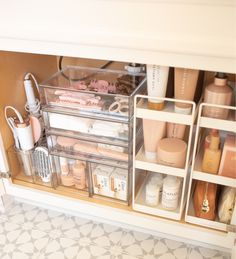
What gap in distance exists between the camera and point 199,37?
0.63 m

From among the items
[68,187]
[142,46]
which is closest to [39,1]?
[142,46]

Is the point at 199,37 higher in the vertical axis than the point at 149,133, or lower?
higher

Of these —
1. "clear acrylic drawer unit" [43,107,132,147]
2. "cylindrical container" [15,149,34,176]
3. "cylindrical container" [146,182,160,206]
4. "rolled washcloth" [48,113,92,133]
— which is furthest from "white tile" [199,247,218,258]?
"cylindrical container" [15,149,34,176]

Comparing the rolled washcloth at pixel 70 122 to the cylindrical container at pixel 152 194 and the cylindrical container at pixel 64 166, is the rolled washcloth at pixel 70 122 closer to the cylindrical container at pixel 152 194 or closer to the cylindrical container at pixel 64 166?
the cylindrical container at pixel 64 166

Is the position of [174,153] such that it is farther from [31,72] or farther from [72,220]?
[31,72]

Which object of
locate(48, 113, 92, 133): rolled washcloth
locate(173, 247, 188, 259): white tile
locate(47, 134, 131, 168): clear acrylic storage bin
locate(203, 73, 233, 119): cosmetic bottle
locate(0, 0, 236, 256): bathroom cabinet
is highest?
locate(0, 0, 236, 256): bathroom cabinet

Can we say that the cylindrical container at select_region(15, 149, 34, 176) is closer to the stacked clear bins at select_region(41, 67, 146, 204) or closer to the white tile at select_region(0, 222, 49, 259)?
the stacked clear bins at select_region(41, 67, 146, 204)

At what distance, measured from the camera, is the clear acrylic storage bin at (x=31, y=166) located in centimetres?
107

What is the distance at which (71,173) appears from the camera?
1078 mm

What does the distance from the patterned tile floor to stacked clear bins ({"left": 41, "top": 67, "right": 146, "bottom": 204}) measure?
126mm

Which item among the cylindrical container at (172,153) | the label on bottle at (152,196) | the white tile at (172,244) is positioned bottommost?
the white tile at (172,244)

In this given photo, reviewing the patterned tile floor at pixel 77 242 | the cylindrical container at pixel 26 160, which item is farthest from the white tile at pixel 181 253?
the cylindrical container at pixel 26 160

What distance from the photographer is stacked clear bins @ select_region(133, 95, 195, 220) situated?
0.80 meters

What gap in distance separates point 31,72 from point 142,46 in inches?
22.2
